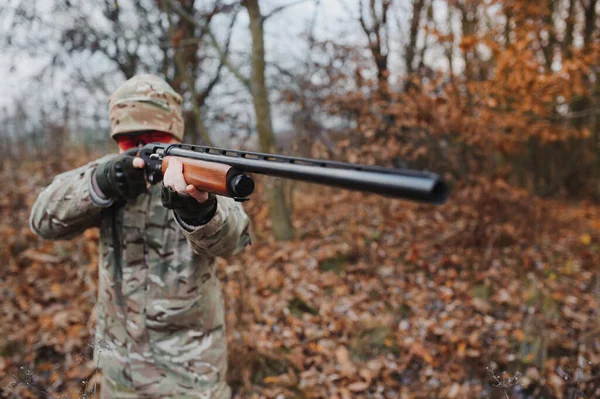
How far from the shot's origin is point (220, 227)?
1866mm

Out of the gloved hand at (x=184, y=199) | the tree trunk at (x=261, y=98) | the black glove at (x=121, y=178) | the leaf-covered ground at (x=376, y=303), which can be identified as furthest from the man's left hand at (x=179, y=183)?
the tree trunk at (x=261, y=98)

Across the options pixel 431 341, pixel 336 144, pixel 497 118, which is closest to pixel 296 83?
pixel 336 144

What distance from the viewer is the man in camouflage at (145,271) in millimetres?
2170

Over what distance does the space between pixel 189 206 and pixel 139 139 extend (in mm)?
827

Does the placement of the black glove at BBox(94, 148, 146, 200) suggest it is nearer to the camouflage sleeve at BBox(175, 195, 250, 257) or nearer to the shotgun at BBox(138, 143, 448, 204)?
the shotgun at BBox(138, 143, 448, 204)

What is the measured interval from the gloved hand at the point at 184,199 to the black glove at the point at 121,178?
0.41 m

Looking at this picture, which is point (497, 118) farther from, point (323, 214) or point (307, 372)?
point (307, 372)

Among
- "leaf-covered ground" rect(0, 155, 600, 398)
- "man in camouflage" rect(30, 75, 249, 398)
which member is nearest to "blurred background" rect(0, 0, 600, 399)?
"leaf-covered ground" rect(0, 155, 600, 398)

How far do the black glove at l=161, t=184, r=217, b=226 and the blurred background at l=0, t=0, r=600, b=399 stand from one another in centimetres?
246

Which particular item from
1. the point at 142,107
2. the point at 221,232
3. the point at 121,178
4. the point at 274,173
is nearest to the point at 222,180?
the point at 274,173

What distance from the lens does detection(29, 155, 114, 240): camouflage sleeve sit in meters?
2.14

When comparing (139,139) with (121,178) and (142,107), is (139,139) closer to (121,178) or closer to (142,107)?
(142,107)

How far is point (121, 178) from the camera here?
6.68 ft

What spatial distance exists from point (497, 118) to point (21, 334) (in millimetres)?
7377
